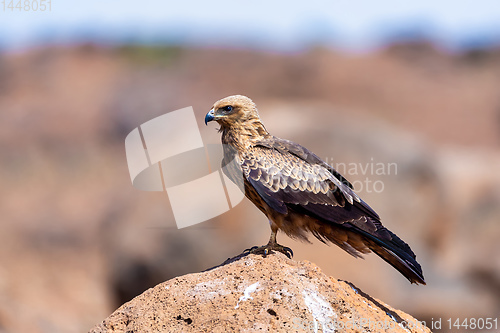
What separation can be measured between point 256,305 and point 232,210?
7909 mm

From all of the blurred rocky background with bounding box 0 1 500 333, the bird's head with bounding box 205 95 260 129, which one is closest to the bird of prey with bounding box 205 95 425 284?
the bird's head with bounding box 205 95 260 129

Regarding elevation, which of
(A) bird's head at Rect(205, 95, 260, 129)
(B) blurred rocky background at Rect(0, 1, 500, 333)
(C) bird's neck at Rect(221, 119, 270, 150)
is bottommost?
(B) blurred rocky background at Rect(0, 1, 500, 333)

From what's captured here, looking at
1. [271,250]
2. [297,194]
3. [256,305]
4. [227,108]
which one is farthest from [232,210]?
[256,305]

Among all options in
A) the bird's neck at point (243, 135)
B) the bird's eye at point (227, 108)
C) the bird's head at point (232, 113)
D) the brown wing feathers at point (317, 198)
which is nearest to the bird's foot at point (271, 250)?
the brown wing feathers at point (317, 198)

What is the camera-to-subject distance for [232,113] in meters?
7.07

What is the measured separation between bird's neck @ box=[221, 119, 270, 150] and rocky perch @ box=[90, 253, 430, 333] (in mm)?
1569

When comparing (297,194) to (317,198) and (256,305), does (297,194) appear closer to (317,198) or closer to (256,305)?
(317,198)

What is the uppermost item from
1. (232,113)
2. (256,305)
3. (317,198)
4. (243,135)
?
(232,113)

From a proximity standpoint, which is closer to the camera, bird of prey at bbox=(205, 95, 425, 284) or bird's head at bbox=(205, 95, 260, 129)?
bird of prey at bbox=(205, 95, 425, 284)

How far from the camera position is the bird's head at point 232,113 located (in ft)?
23.1

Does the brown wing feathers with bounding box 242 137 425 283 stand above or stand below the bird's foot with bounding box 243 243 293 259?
above

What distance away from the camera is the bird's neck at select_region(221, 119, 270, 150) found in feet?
22.9

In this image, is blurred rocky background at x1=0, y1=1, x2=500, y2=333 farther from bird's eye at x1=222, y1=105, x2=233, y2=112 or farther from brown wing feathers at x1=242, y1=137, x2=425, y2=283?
bird's eye at x1=222, y1=105, x2=233, y2=112

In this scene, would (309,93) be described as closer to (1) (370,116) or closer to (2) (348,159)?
(1) (370,116)
